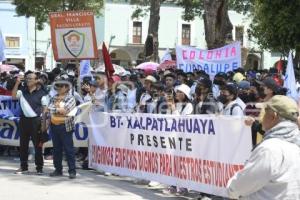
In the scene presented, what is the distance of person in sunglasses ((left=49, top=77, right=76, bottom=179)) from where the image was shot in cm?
1002

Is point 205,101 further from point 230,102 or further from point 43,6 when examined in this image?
point 43,6

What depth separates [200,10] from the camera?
39250mm

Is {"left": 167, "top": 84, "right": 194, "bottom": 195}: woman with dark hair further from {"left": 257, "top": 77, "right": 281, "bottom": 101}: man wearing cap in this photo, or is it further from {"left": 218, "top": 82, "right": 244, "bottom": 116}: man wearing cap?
{"left": 257, "top": 77, "right": 281, "bottom": 101}: man wearing cap

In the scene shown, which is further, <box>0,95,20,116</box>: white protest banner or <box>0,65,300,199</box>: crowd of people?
<box>0,95,20,116</box>: white protest banner

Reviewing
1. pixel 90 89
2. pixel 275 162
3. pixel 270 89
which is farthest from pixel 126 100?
pixel 275 162

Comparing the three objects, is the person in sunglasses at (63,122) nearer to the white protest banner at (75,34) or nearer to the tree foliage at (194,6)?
the white protest banner at (75,34)

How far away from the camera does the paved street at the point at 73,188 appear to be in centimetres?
871

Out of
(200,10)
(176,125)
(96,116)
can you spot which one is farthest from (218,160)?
(200,10)

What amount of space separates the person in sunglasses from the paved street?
43 cm

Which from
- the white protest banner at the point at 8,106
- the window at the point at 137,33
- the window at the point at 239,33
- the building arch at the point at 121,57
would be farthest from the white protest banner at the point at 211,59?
the window at the point at 239,33

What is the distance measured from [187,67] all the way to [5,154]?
5.39 m

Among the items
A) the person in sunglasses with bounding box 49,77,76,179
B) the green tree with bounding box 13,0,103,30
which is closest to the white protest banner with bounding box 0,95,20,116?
the person in sunglasses with bounding box 49,77,76,179

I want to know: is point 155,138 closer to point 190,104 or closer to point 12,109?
point 190,104

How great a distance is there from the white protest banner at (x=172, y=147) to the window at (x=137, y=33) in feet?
173
